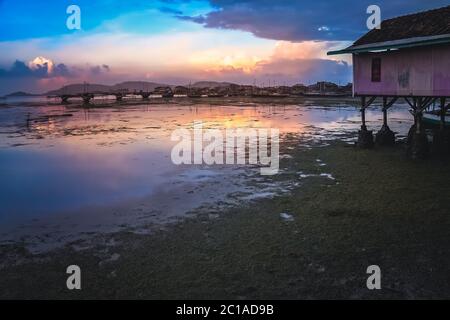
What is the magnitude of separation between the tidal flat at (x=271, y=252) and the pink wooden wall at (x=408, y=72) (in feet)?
18.3

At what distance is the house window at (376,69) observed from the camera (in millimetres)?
19470

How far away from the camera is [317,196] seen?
39.8 feet

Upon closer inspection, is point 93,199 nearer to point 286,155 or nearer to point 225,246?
point 225,246

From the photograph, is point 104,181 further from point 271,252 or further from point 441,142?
point 441,142

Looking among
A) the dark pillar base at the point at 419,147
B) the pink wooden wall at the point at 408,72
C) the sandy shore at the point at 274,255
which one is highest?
the pink wooden wall at the point at 408,72

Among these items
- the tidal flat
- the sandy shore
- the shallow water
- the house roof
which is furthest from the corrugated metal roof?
the sandy shore

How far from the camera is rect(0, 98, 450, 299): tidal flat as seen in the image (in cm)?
675

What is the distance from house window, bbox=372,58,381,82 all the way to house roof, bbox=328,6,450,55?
846mm

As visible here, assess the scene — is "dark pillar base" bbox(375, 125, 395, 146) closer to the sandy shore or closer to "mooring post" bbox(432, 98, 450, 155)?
"mooring post" bbox(432, 98, 450, 155)

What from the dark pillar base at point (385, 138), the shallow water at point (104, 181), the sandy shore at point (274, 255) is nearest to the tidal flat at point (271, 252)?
the sandy shore at point (274, 255)

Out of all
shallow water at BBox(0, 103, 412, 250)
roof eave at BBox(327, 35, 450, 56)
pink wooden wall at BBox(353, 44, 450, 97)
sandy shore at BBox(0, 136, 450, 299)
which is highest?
roof eave at BBox(327, 35, 450, 56)

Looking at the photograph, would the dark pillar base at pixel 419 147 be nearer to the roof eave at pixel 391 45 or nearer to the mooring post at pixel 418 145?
the mooring post at pixel 418 145

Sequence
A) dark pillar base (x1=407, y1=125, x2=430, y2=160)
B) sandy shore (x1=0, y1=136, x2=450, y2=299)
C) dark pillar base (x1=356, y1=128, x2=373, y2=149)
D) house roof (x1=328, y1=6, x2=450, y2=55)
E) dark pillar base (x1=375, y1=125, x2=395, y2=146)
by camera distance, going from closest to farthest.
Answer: sandy shore (x1=0, y1=136, x2=450, y2=299) < house roof (x1=328, y1=6, x2=450, y2=55) < dark pillar base (x1=407, y1=125, x2=430, y2=160) < dark pillar base (x1=356, y1=128, x2=373, y2=149) < dark pillar base (x1=375, y1=125, x2=395, y2=146)
